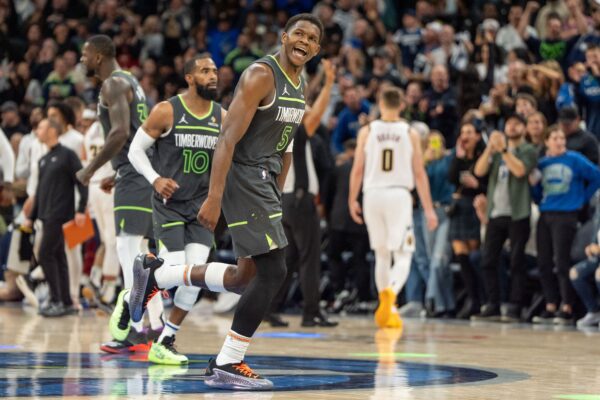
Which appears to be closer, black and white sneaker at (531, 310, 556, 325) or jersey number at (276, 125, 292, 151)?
jersey number at (276, 125, 292, 151)

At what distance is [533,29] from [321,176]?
4.31 metres

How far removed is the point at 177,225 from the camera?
7637 mm

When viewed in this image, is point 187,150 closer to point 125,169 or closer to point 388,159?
point 125,169

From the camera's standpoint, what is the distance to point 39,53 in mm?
20328

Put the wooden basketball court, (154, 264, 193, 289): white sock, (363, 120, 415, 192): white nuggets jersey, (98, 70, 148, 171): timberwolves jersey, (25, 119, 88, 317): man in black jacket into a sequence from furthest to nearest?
(25, 119, 88, 317): man in black jacket < (363, 120, 415, 192): white nuggets jersey < (98, 70, 148, 171): timberwolves jersey < (154, 264, 193, 289): white sock < the wooden basketball court

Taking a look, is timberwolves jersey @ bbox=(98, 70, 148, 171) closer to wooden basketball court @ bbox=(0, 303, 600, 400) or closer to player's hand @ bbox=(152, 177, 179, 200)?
player's hand @ bbox=(152, 177, 179, 200)

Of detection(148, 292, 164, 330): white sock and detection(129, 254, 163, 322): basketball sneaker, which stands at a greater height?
detection(129, 254, 163, 322): basketball sneaker

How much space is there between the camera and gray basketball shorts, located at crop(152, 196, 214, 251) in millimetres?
7609

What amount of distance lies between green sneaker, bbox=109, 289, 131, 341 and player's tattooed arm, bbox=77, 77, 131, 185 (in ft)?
3.06

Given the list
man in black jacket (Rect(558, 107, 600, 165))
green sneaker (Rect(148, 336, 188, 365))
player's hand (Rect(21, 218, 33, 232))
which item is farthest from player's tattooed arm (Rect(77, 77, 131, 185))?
man in black jacket (Rect(558, 107, 600, 165))

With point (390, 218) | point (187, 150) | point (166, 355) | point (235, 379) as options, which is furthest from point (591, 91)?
point (235, 379)

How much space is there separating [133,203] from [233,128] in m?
2.53

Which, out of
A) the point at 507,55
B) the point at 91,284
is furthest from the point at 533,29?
Result: the point at 91,284

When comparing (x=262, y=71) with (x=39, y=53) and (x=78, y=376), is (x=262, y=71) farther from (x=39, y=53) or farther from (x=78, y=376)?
(x=39, y=53)
